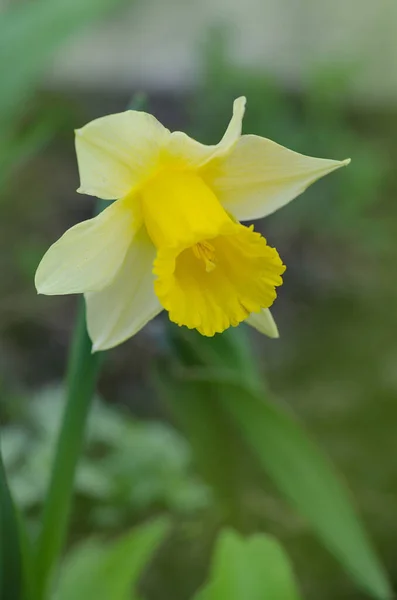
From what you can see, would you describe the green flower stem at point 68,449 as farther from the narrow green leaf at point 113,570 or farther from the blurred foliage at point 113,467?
the blurred foliage at point 113,467

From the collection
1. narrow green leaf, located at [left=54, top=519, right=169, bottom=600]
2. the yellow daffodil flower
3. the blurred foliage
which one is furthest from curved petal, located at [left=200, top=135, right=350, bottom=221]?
the blurred foliage

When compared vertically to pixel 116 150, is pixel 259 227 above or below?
below

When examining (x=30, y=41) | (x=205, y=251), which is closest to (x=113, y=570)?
(x=205, y=251)

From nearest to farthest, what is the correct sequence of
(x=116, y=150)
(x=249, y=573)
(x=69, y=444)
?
(x=116, y=150)
(x=69, y=444)
(x=249, y=573)

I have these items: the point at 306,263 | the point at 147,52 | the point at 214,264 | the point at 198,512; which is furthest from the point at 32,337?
the point at 147,52

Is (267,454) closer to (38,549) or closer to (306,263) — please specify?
(38,549)

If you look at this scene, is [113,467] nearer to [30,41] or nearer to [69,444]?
[69,444]
